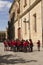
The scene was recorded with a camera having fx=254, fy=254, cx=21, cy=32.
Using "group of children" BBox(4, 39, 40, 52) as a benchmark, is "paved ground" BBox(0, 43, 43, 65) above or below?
below

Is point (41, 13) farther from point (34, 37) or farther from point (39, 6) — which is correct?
point (34, 37)

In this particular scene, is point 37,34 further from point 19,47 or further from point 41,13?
point 19,47

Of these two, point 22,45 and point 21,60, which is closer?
point 21,60

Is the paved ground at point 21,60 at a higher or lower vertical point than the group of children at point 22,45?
lower

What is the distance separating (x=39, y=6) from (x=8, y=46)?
24.3ft

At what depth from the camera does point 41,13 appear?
3088 cm

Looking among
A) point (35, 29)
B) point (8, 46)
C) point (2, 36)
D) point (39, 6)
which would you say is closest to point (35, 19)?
point (35, 29)

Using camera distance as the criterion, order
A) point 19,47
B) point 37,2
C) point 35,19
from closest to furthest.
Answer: point 19,47, point 37,2, point 35,19

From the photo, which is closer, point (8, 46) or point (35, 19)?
point (8, 46)

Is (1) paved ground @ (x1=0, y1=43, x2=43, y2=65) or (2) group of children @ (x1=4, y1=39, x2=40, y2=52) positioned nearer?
(1) paved ground @ (x1=0, y1=43, x2=43, y2=65)

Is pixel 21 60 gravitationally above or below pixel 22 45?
below

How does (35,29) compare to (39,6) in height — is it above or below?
below

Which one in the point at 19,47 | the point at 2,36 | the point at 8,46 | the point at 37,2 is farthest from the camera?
the point at 2,36

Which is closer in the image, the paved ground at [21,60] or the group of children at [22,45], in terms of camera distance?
the paved ground at [21,60]
